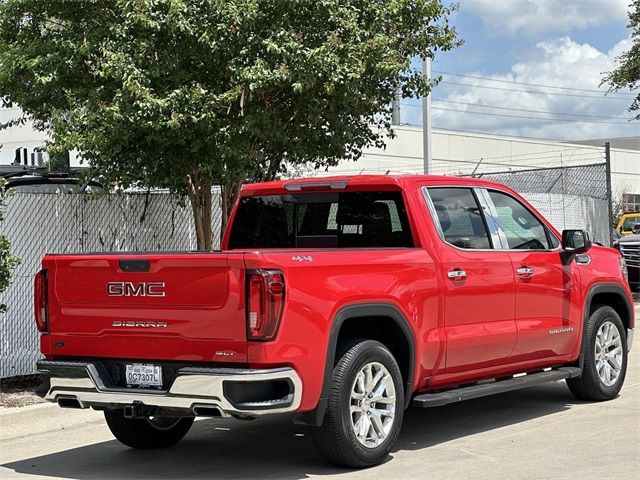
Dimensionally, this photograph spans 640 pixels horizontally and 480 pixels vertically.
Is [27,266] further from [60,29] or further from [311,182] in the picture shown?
[311,182]

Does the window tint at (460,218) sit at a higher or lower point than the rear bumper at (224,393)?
higher

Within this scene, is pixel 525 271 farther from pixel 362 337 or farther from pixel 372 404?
pixel 372 404

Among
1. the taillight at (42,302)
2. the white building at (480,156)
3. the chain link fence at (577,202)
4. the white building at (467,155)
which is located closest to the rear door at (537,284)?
the taillight at (42,302)

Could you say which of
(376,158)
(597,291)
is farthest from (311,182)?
(376,158)

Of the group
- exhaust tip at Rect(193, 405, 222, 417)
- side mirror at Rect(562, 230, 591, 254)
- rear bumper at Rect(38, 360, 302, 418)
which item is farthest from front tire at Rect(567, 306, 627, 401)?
exhaust tip at Rect(193, 405, 222, 417)

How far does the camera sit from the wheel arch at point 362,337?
21.6ft

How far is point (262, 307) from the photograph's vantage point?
20.6 ft

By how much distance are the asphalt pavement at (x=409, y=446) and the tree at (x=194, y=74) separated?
10.1ft

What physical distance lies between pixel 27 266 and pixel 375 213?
4.98 metres

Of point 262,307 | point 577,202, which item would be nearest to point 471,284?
point 262,307

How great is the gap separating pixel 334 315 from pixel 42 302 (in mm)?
2131

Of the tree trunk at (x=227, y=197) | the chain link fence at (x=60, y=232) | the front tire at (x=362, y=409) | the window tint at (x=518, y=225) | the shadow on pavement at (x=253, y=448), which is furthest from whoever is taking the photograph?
the tree trunk at (x=227, y=197)

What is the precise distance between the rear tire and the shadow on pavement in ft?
0.28

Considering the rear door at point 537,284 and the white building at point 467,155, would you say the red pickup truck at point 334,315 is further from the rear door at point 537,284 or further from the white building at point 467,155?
the white building at point 467,155
